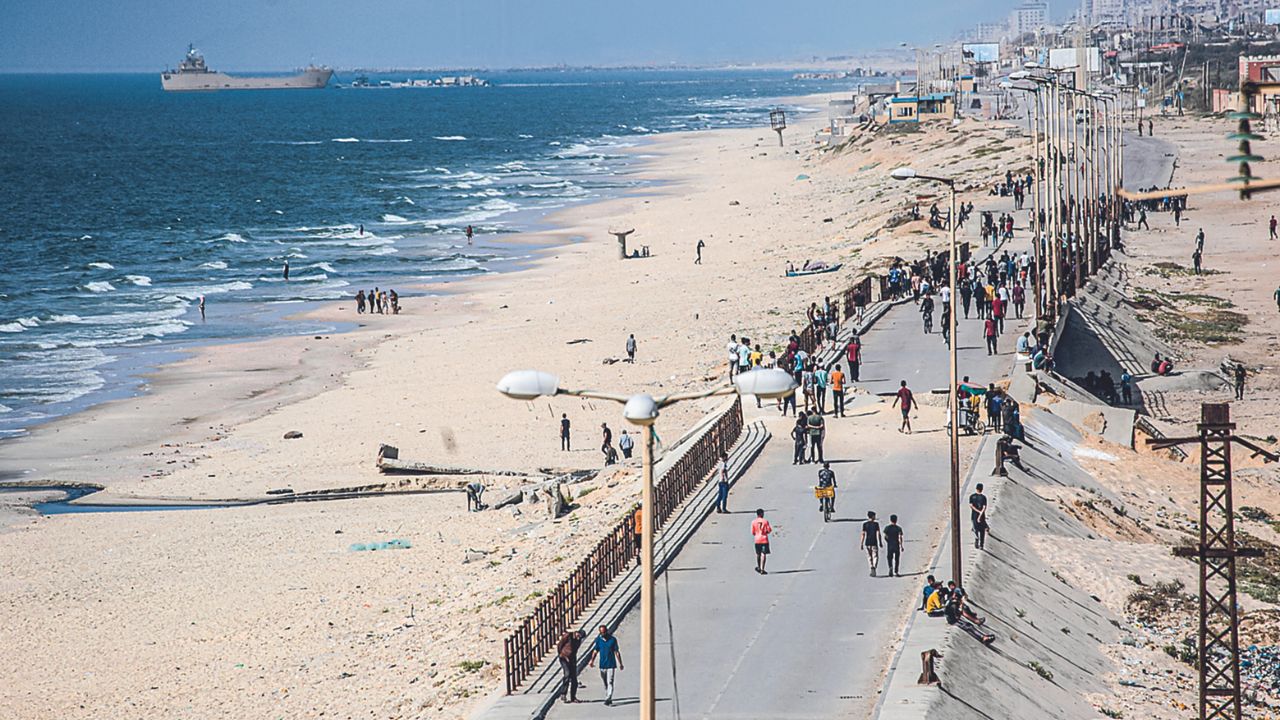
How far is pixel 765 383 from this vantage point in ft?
37.2

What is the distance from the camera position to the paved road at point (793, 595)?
1859cm

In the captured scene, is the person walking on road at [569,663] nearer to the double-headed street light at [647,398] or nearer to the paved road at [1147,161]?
the double-headed street light at [647,398]

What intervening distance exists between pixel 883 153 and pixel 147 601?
8341 cm

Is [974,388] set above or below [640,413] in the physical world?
below

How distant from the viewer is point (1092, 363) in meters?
42.6

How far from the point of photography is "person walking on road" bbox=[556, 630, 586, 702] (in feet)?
60.7

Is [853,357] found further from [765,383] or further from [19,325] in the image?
[19,325]

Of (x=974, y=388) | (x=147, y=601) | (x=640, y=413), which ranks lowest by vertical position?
(x=147, y=601)

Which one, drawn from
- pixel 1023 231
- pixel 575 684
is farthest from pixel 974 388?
pixel 1023 231

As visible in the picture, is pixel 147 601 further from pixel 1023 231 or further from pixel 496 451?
pixel 1023 231

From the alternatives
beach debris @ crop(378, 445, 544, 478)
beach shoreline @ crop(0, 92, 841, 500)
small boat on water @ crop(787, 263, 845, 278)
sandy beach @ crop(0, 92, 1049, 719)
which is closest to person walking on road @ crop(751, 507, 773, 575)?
sandy beach @ crop(0, 92, 1049, 719)

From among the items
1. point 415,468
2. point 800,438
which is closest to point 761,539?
point 800,438

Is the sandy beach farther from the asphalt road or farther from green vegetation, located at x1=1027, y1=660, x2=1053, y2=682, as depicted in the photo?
green vegetation, located at x1=1027, y1=660, x2=1053, y2=682

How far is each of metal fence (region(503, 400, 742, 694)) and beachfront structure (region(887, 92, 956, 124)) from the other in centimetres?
9429
